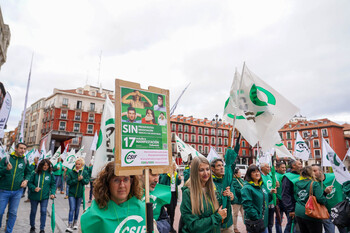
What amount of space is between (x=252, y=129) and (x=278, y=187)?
374cm

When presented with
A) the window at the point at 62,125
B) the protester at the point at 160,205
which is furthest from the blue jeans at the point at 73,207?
the window at the point at 62,125

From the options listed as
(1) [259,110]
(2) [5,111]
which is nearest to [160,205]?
(1) [259,110]

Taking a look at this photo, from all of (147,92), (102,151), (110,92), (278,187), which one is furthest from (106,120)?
(110,92)

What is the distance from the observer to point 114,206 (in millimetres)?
2072

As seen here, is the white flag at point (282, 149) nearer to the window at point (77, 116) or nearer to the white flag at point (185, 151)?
the white flag at point (185, 151)

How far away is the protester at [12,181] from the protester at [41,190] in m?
0.30

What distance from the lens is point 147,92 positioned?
234cm

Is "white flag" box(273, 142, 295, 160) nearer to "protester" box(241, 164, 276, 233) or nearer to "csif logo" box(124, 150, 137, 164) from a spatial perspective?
"protester" box(241, 164, 276, 233)

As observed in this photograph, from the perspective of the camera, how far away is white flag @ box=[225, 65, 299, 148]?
11.2 ft

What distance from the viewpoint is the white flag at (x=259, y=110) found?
341cm

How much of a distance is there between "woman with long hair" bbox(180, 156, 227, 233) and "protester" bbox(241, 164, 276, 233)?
1.45 metres

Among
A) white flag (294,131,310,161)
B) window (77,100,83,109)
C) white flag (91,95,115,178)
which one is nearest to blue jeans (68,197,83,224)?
white flag (91,95,115,178)

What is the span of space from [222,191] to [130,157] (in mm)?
1348

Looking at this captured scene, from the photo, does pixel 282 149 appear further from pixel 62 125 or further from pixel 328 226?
pixel 62 125
